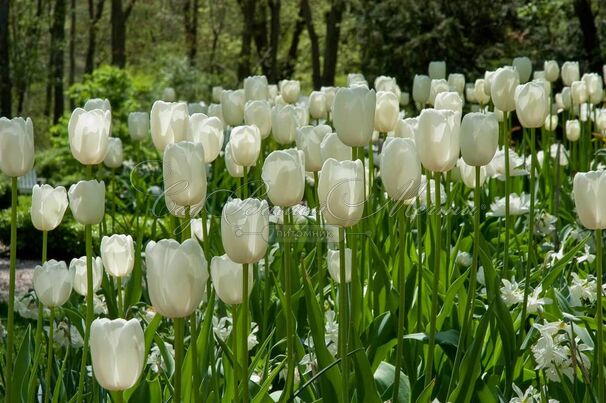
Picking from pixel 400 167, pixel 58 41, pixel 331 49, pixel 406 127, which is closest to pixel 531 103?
pixel 406 127

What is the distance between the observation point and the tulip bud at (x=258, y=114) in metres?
3.15

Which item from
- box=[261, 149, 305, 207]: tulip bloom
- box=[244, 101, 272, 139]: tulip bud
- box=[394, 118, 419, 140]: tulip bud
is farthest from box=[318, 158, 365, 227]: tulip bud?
box=[244, 101, 272, 139]: tulip bud

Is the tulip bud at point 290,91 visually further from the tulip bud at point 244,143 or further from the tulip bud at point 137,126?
the tulip bud at point 244,143

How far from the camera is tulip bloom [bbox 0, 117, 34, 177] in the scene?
1998mm

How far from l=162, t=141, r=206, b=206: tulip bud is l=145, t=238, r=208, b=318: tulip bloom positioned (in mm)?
370

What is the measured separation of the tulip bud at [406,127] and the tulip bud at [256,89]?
950mm

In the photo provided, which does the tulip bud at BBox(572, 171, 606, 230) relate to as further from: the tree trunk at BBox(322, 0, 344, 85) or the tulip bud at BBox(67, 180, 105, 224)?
the tree trunk at BBox(322, 0, 344, 85)

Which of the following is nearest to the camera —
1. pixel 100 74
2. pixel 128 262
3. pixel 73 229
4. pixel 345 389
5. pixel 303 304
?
pixel 345 389

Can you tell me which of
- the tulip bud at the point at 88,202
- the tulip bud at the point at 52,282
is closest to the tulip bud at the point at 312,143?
the tulip bud at the point at 88,202

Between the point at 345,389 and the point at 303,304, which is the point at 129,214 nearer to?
the point at 303,304

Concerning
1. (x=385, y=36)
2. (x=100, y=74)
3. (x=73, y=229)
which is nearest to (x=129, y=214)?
(x=73, y=229)

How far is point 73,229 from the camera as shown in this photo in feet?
27.9

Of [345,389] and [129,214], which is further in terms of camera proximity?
[129,214]

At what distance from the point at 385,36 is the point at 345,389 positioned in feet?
46.1
